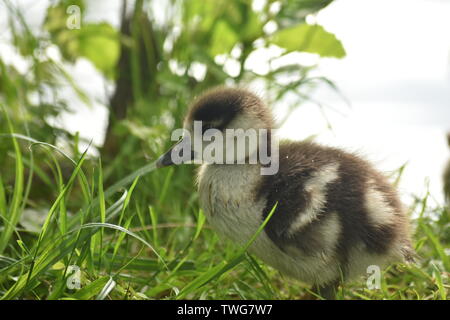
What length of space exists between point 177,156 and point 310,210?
472 millimetres

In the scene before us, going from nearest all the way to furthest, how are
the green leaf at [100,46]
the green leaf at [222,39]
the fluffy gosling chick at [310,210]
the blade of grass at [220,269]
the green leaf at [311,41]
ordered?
the blade of grass at [220,269]
the fluffy gosling chick at [310,210]
the green leaf at [311,41]
the green leaf at [222,39]
the green leaf at [100,46]

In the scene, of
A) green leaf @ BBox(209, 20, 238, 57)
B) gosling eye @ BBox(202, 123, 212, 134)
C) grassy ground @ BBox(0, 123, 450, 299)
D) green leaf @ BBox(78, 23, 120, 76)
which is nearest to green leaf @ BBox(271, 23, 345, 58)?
green leaf @ BBox(209, 20, 238, 57)

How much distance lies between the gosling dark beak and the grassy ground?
0.06m

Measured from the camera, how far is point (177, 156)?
1.80 metres

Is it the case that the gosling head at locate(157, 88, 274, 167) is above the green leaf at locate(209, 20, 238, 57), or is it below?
below

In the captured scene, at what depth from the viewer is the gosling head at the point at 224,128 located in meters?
1.74

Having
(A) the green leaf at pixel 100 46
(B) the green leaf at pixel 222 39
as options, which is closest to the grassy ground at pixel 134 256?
(B) the green leaf at pixel 222 39

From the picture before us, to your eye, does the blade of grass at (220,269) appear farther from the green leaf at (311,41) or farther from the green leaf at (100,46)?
the green leaf at (100,46)

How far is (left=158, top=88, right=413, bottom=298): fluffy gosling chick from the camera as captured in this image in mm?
1565

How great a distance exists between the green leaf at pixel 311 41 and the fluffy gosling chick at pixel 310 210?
80cm

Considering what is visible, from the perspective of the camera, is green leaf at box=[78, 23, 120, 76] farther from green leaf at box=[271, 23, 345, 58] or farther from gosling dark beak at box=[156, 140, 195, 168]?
gosling dark beak at box=[156, 140, 195, 168]

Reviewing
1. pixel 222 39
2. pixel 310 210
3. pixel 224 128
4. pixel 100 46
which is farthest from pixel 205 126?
pixel 100 46

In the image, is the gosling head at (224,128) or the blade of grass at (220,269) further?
the gosling head at (224,128)
